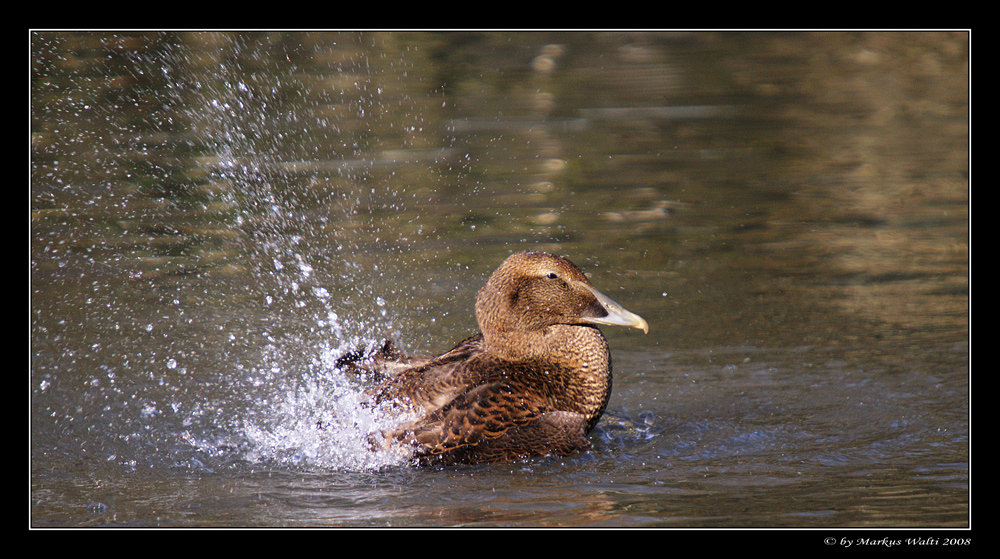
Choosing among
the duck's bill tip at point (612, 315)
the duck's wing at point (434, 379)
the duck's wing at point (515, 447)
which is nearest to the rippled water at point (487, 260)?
the duck's wing at point (515, 447)

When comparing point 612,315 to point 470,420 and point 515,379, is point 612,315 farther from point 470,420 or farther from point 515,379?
point 470,420

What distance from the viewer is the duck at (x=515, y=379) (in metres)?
5.30

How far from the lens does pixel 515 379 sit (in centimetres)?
546

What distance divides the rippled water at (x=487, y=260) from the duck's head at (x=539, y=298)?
2.45 feet

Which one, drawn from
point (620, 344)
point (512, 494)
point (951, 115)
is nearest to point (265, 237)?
point (620, 344)

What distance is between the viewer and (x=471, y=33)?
51.2ft

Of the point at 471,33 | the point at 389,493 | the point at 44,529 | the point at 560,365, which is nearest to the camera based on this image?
the point at 44,529

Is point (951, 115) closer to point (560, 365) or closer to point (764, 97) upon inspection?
point (764, 97)

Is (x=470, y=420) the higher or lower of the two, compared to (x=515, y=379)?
lower

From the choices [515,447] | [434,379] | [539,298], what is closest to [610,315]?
[539,298]

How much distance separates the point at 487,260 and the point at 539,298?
277 centimetres

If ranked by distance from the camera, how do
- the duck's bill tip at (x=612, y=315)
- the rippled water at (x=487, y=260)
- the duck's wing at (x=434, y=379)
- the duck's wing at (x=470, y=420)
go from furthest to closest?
the duck's bill tip at (x=612, y=315)
the duck's wing at (x=434, y=379)
the duck's wing at (x=470, y=420)
the rippled water at (x=487, y=260)

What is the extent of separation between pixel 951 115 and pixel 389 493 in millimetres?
9662

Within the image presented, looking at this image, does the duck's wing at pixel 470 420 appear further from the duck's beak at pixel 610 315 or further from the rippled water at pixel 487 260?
the duck's beak at pixel 610 315
